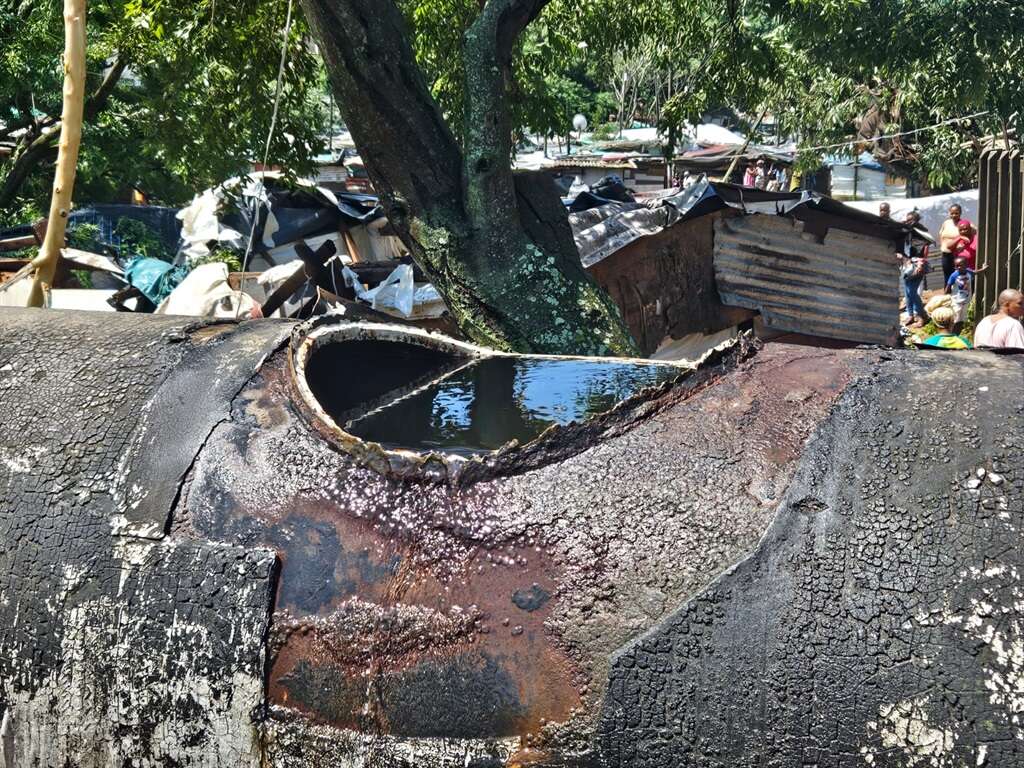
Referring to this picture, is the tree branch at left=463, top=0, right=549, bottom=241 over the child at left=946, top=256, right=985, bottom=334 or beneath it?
over

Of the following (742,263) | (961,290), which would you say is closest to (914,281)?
(961,290)

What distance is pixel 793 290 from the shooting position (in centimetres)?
1294

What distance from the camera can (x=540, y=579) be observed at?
193 cm

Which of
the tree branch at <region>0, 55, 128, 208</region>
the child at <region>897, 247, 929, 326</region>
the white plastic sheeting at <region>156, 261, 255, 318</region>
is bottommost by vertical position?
the child at <region>897, 247, 929, 326</region>

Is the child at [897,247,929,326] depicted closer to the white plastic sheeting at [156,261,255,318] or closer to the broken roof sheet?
the broken roof sheet

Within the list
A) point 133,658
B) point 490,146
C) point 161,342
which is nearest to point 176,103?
point 490,146

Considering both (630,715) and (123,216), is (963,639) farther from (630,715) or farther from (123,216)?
(123,216)

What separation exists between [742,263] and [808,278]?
1210 millimetres

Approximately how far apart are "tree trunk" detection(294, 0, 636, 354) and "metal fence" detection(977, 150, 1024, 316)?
869cm

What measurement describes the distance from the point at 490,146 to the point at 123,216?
11.1 metres

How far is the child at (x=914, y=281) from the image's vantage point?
680 inches

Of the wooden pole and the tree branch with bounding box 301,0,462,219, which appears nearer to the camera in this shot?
the wooden pole

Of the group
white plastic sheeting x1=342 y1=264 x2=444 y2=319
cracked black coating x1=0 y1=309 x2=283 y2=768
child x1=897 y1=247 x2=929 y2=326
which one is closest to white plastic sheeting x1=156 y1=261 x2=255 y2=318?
white plastic sheeting x1=342 y1=264 x2=444 y2=319

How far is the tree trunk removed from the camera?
549 centimetres
